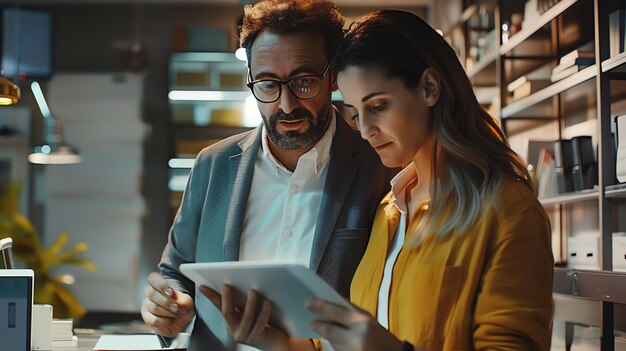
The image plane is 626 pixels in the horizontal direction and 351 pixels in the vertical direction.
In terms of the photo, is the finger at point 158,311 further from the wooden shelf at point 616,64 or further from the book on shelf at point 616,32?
the book on shelf at point 616,32

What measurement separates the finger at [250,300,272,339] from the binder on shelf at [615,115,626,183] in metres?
2.37

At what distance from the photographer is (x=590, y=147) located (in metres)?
4.41

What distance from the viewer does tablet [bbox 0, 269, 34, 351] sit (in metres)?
2.22

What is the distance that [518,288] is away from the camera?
1604 mm

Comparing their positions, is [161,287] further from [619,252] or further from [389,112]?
[619,252]

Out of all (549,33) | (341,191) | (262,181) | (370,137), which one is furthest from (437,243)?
(549,33)

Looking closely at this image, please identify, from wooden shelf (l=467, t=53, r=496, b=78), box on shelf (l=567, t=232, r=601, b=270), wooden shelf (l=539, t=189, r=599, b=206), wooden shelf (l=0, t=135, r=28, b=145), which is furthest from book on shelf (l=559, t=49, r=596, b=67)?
wooden shelf (l=0, t=135, r=28, b=145)

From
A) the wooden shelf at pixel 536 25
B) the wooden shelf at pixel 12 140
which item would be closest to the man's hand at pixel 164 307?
the wooden shelf at pixel 536 25

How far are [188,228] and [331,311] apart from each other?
0.81m

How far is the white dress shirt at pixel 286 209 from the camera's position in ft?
7.45

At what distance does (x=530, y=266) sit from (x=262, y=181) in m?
0.94

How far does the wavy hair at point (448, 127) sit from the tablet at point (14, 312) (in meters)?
1.03

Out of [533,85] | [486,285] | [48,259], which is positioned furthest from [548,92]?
[48,259]

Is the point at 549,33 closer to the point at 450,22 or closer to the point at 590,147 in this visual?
the point at 590,147
